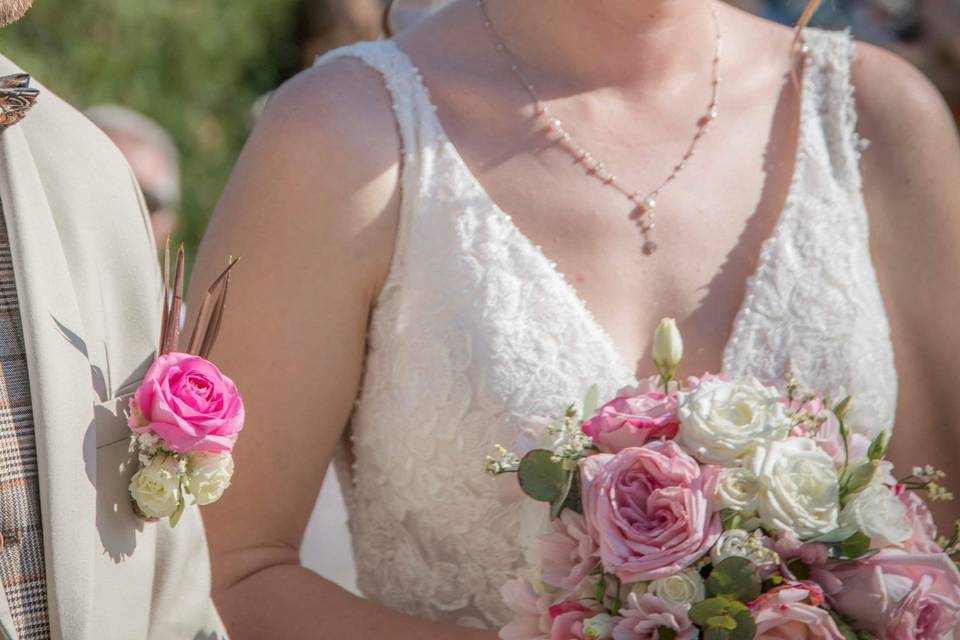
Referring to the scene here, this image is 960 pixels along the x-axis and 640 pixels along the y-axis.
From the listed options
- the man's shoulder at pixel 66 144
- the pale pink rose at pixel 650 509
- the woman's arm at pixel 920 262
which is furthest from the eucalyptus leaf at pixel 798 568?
the man's shoulder at pixel 66 144

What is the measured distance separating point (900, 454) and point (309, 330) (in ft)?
4.38

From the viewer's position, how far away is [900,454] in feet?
9.87

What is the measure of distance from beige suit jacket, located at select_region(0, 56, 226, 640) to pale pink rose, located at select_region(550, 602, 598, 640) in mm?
513

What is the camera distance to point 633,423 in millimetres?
2203

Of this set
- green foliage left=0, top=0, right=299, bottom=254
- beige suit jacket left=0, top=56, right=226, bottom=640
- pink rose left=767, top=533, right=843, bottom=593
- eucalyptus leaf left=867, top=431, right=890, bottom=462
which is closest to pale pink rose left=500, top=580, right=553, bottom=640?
pink rose left=767, top=533, right=843, bottom=593

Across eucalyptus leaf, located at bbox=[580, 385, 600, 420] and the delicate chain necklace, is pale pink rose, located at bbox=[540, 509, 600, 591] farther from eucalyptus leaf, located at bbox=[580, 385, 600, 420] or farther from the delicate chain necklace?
the delicate chain necklace

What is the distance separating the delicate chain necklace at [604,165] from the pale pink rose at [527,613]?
88 centimetres

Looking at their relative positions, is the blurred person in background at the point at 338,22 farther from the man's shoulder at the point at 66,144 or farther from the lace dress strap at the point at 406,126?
the man's shoulder at the point at 66,144

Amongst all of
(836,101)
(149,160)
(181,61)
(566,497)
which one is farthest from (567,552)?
(181,61)

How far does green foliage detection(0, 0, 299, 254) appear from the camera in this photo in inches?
285

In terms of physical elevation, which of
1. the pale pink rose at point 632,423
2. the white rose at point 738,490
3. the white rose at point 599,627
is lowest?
the white rose at point 599,627

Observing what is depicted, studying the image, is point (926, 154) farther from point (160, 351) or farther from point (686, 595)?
point (160, 351)

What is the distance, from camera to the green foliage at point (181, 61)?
285 inches

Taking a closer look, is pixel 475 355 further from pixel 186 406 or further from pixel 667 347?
pixel 186 406
